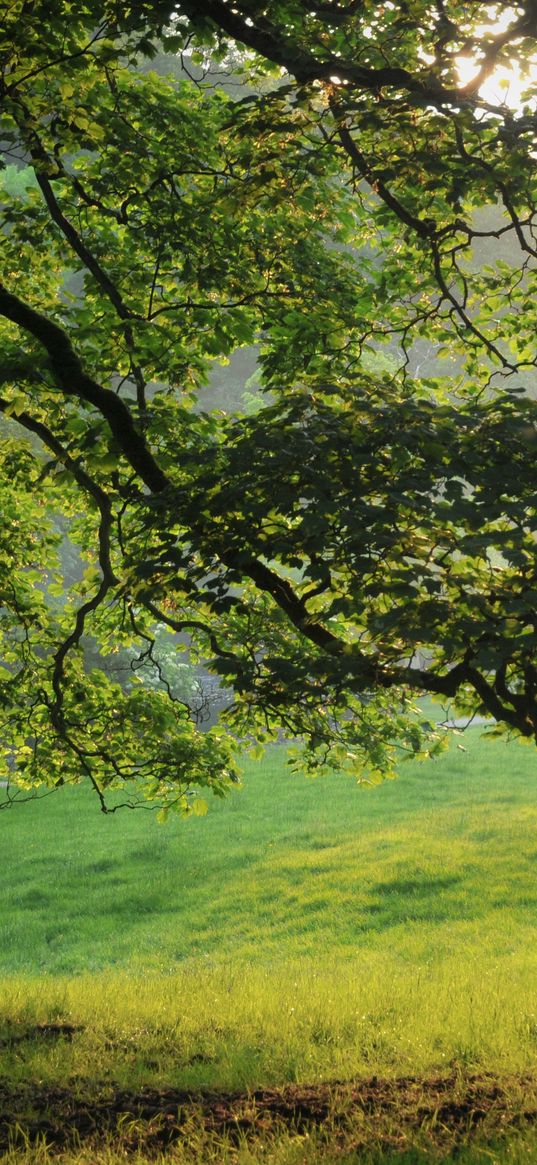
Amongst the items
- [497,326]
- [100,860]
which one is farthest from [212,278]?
[100,860]

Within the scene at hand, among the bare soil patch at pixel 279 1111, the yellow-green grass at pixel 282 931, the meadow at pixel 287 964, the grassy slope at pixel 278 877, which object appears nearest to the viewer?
the bare soil patch at pixel 279 1111

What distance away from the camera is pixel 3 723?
11.9 metres

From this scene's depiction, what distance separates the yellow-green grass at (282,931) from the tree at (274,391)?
257cm

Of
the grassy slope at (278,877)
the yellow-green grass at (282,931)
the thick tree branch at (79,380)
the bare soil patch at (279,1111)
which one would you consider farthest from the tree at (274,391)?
the grassy slope at (278,877)

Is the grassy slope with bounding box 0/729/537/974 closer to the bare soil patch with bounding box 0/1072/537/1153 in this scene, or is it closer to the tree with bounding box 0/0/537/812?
the tree with bounding box 0/0/537/812

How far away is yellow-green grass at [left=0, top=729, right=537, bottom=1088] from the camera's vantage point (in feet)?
27.8

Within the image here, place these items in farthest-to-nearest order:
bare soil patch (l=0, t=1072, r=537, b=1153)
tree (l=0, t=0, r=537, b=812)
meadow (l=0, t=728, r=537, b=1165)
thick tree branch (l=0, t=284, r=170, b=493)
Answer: thick tree branch (l=0, t=284, r=170, b=493)
meadow (l=0, t=728, r=537, b=1165)
bare soil patch (l=0, t=1072, r=537, b=1153)
tree (l=0, t=0, r=537, b=812)

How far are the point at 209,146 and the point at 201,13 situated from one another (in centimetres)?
331

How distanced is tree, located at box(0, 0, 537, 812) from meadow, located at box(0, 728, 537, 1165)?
260 centimetres

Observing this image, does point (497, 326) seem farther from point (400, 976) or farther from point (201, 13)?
point (400, 976)

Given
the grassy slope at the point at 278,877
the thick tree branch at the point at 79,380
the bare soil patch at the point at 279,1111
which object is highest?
the thick tree branch at the point at 79,380

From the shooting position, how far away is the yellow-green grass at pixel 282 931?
847 cm

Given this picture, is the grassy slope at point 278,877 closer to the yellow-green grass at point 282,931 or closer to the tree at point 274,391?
the yellow-green grass at point 282,931

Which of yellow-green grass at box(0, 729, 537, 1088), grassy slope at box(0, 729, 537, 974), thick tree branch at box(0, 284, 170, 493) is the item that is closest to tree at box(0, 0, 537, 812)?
thick tree branch at box(0, 284, 170, 493)
